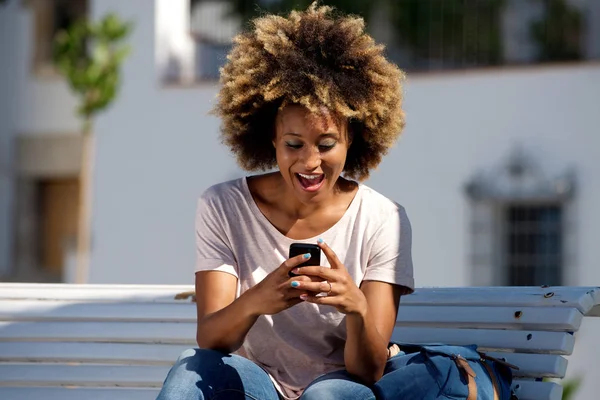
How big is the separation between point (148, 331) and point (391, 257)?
1028mm

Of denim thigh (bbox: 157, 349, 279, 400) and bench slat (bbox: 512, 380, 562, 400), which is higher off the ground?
denim thigh (bbox: 157, 349, 279, 400)

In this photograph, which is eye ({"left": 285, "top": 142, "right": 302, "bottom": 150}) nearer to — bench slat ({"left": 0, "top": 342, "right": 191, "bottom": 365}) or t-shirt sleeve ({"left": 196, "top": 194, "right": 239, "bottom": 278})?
t-shirt sleeve ({"left": 196, "top": 194, "right": 239, "bottom": 278})


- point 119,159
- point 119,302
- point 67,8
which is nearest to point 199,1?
point 119,159

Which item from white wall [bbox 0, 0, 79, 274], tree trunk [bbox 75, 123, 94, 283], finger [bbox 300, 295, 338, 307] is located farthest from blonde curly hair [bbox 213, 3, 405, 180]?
white wall [bbox 0, 0, 79, 274]

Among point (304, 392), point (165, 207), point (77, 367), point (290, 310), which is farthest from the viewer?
point (165, 207)

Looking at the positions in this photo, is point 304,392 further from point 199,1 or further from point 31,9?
point 31,9

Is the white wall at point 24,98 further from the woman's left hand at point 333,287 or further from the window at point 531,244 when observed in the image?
the woman's left hand at point 333,287

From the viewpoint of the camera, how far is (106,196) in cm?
1302

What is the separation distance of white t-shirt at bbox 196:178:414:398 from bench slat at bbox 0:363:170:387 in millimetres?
631

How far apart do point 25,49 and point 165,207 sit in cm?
524

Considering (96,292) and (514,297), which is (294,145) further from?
(96,292)

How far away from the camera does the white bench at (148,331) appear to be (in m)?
3.24

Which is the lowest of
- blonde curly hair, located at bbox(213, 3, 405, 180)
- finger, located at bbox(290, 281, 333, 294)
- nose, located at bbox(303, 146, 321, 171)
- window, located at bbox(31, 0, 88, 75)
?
finger, located at bbox(290, 281, 333, 294)

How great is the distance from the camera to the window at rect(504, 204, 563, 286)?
39.0 feet
